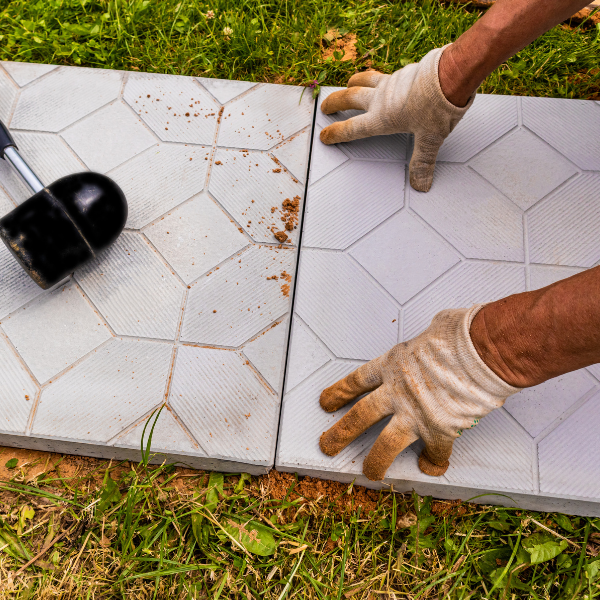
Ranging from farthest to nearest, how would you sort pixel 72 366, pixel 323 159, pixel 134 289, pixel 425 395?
1. pixel 323 159
2. pixel 134 289
3. pixel 72 366
4. pixel 425 395

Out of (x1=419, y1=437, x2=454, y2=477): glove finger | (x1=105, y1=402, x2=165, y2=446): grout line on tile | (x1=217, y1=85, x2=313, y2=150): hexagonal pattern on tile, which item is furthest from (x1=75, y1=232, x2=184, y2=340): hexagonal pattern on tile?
(x1=419, y1=437, x2=454, y2=477): glove finger

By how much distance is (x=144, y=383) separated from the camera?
5.81ft

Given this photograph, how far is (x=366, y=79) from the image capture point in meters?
2.11

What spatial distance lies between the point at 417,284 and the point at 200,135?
1.19m

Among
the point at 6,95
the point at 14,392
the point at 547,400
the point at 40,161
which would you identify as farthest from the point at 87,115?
the point at 547,400

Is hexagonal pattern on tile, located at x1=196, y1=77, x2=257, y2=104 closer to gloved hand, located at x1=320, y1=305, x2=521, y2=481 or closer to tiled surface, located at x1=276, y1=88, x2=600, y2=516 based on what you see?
tiled surface, located at x1=276, y1=88, x2=600, y2=516

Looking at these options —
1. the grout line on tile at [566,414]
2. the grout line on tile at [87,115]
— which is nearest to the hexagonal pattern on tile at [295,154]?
the grout line on tile at [87,115]

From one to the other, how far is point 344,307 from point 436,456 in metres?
0.64

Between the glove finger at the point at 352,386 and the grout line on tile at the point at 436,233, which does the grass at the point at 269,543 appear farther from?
the grout line on tile at the point at 436,233

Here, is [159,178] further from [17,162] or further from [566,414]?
[566,414]

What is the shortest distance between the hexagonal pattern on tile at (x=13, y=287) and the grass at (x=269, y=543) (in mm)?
668

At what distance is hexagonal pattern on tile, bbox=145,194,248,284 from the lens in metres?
1.95

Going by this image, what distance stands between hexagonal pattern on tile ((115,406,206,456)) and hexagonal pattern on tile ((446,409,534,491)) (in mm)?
911

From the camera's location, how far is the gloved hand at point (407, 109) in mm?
1767
